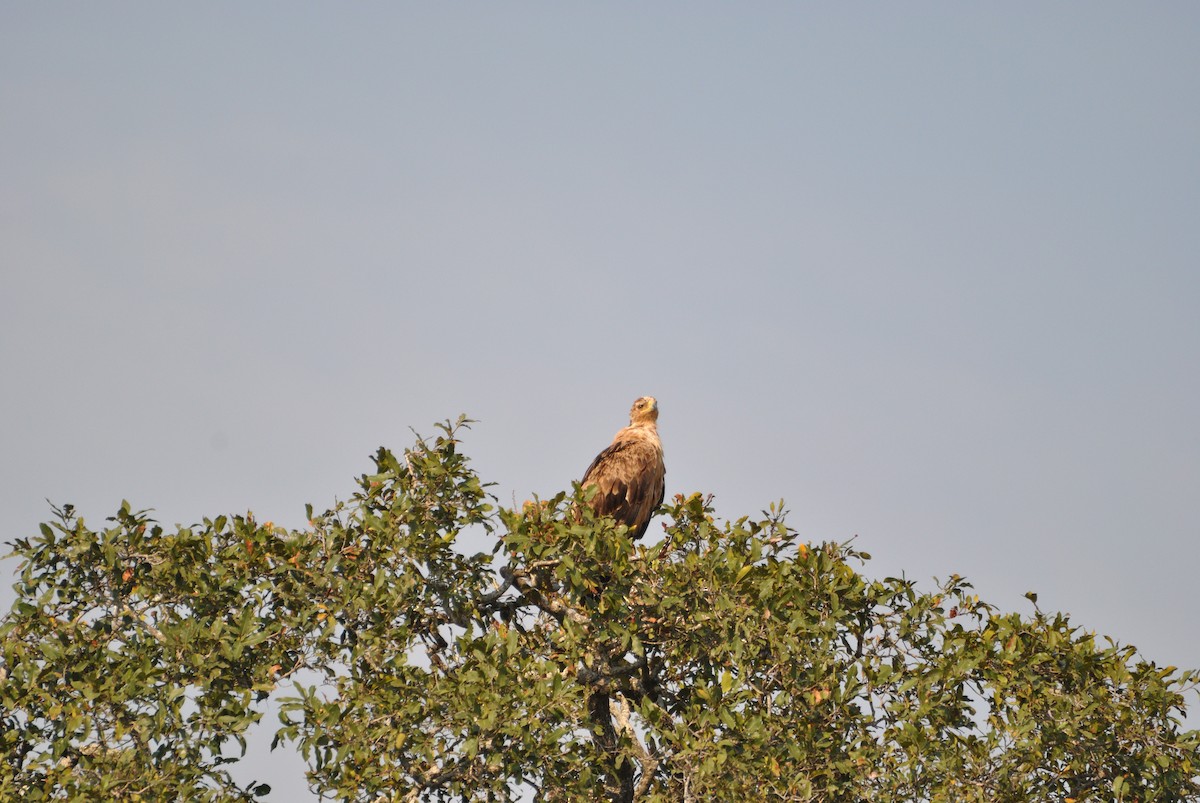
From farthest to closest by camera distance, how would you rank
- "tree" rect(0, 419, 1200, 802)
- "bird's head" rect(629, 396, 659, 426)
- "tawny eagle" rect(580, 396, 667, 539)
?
"bird's head" rect(629, 396, 659, 426)
"tawny eagle" rect(580, 396, 667, 539)
"tree" rect(0, 419, 1200, 802)

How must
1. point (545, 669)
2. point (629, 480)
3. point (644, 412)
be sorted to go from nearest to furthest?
point (545, 669)
point (629, 480)
point (644, 412)

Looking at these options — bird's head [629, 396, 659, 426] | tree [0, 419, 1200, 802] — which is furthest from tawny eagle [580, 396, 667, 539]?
tree [0, 419, 1200, 802]

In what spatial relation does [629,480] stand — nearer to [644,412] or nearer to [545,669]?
[644,412]

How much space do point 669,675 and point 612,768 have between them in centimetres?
99

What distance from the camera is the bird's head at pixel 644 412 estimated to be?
16.7 m

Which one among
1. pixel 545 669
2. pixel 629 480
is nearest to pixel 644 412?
pixel 629 480

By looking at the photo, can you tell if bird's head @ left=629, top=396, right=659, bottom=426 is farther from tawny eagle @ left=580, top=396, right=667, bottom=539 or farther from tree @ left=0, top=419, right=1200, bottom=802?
tree @ left=0, top=419, right=1200, bottom=802

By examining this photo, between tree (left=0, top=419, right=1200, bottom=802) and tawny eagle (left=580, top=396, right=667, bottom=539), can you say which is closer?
tree (left=0, top=419, right=1200, bottom=802)

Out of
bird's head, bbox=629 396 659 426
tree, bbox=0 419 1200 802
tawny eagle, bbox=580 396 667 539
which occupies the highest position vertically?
bird's head, bbox=629 396 659 426

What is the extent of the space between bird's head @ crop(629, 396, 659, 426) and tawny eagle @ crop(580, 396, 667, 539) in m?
0.90

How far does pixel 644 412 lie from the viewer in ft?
54.9

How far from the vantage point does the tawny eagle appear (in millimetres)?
14688

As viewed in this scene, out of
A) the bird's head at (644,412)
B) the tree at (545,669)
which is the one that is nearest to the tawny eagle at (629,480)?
the bird's head at (644,412)

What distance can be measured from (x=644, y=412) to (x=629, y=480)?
2.06 metres
